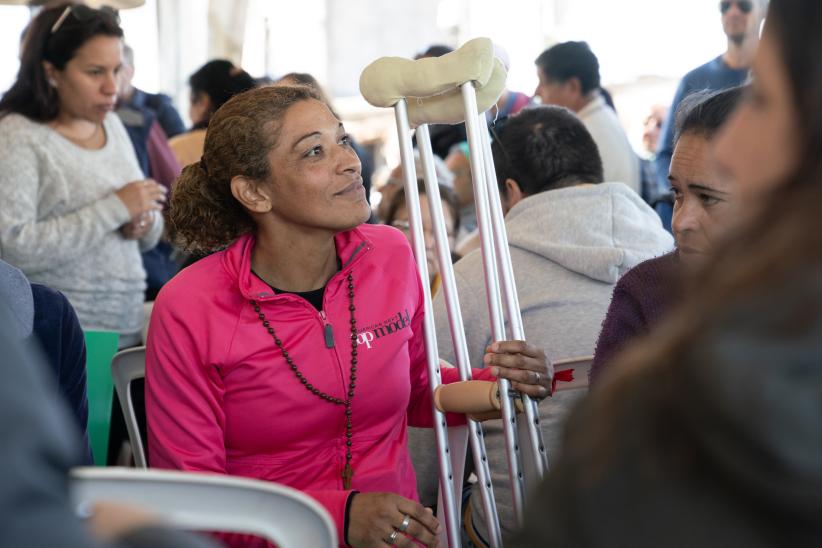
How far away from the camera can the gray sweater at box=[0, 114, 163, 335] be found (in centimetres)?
276

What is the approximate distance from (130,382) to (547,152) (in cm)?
114

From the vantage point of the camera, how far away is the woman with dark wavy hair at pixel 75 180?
9.14 ft

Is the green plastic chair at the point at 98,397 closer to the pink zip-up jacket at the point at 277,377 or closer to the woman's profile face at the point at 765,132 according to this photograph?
the pink zip-up jacket at the point at 277,377

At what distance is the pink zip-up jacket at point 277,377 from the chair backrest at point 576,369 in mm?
157

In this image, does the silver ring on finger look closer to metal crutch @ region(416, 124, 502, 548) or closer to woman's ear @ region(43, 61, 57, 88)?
metal crutch @ region(416, 124, 502, 548)

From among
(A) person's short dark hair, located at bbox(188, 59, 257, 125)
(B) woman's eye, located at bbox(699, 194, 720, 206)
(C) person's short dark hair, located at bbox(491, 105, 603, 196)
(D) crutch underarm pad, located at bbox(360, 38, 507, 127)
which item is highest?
(A) person's short dark hair, located at bbox(188, 59, 257, 125)

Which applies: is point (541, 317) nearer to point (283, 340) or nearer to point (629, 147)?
point (283, 340)

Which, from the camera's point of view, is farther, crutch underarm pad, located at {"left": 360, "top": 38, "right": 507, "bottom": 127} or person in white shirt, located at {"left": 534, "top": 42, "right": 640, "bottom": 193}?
person in white shirt, located at {"left": 534, "top": 42, "right": 640, "bottom": 193}

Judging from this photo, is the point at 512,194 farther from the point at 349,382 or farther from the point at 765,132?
the point at 765,132

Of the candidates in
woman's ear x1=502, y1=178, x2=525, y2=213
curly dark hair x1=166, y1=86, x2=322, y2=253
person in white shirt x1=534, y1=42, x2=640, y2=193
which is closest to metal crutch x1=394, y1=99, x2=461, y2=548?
curly dark hair x1=166, y1=86, x2=322, y2=253

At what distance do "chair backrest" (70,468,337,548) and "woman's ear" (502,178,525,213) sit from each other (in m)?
1.51

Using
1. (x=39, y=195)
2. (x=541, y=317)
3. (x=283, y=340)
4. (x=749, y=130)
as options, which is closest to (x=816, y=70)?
(x=749, y=130)

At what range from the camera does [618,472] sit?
687 millimetres

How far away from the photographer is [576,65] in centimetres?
404
